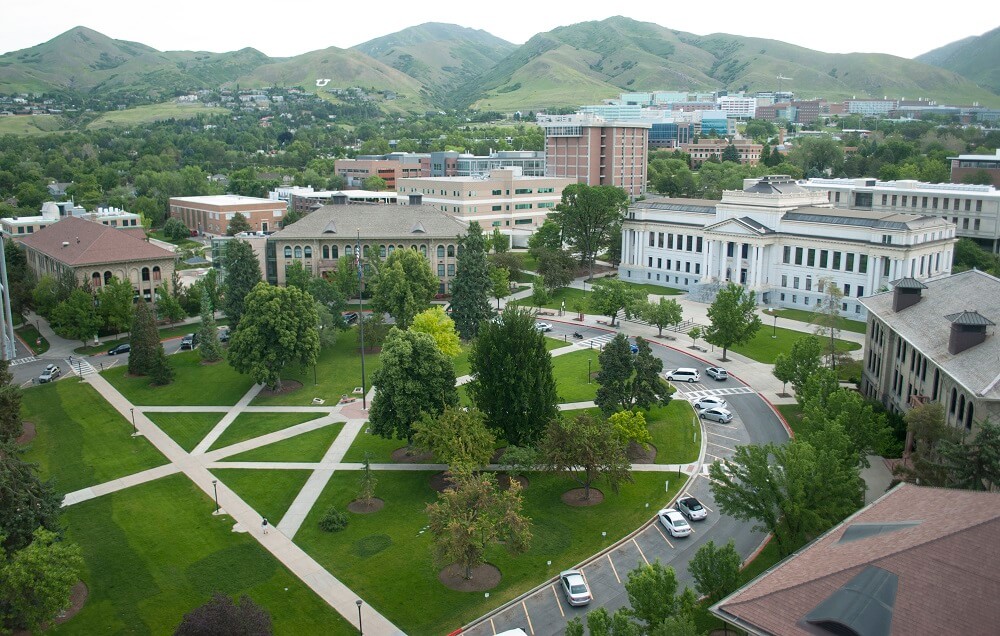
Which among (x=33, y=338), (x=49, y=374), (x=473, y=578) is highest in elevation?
(x=49, y=374)

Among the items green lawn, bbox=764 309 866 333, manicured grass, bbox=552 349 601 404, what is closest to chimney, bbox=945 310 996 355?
manicured grass, bbox=552 349 601 404

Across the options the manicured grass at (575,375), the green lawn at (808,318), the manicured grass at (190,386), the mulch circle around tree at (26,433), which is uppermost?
the green lawn at (808,318)

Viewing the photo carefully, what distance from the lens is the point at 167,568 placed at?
124 feet

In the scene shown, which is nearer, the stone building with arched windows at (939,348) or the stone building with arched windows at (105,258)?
the stone building with arched windows at (939,348)

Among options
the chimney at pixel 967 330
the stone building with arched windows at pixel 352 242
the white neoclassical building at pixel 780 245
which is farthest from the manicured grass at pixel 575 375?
the stone building with arched windows at pixel 352 242

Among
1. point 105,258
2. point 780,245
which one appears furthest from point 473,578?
point 780,245

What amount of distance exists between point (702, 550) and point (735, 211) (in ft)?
239

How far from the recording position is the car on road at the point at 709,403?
186 ft

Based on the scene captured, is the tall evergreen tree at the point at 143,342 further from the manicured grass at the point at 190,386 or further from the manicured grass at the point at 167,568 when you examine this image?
the manicured grass at the point at 167,568

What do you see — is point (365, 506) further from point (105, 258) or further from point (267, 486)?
point (105, 258)

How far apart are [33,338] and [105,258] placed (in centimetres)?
1143

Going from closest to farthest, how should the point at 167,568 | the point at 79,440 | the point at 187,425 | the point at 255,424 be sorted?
1. the point at 167,568
2. the point at 79,440
3. the point at 255,424
4. the point at 187,425

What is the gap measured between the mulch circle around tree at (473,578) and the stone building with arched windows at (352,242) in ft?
207

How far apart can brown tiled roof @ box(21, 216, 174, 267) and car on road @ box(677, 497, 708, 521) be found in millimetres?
69006
